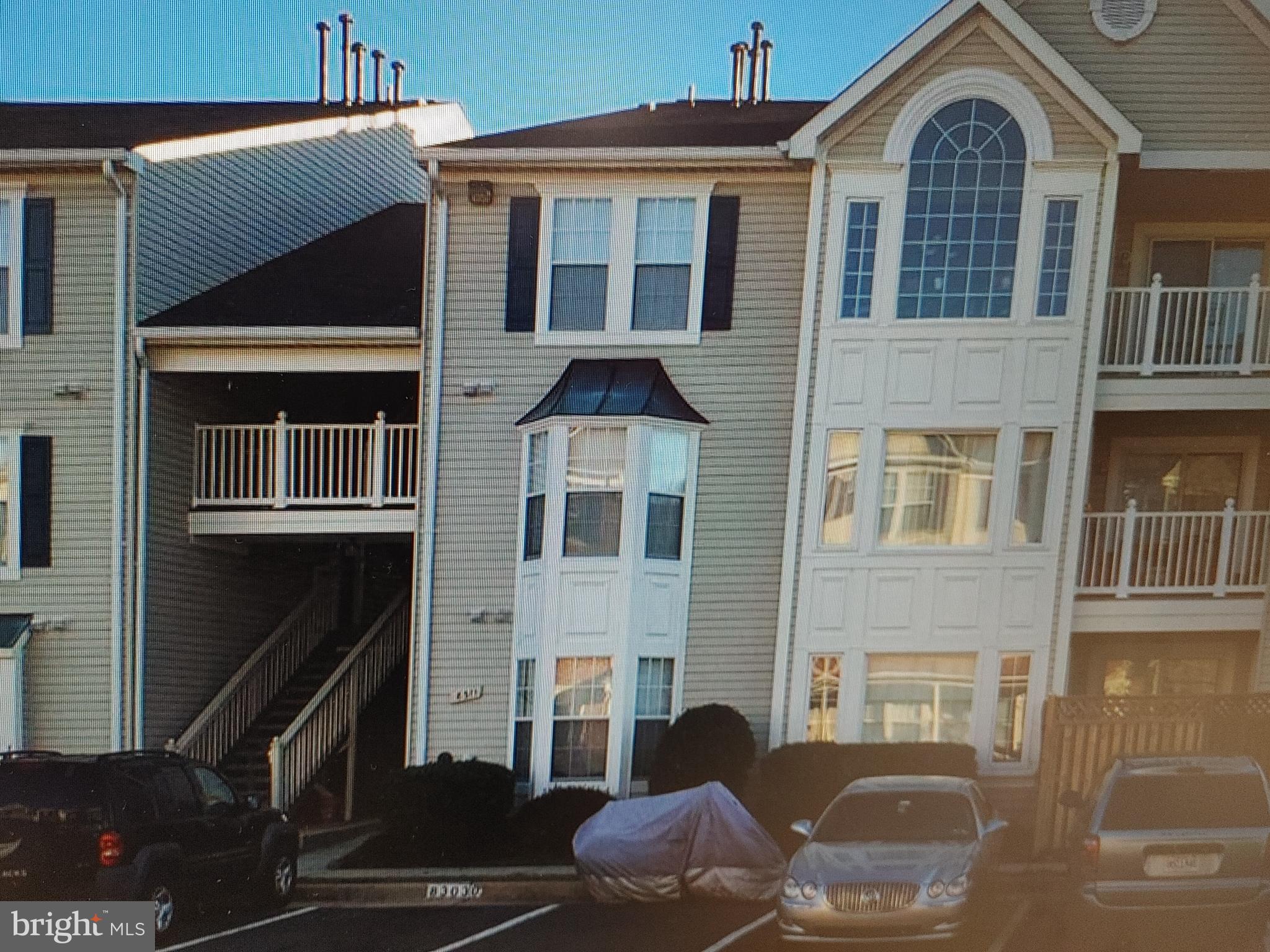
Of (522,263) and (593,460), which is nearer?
(593,460)

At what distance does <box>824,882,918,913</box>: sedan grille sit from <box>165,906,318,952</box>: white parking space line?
13.1 ft

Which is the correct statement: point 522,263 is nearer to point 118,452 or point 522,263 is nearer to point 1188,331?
point 118,452

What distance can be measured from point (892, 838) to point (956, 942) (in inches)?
29.8

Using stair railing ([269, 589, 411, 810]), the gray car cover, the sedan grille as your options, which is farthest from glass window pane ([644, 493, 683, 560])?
the sedan grille

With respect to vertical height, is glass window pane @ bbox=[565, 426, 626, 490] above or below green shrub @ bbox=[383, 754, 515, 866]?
above

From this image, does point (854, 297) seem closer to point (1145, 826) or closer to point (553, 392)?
point (553, 392)

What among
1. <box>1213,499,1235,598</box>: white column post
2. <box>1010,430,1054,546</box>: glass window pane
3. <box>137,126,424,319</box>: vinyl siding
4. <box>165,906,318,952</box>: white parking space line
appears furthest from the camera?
<box>137,126,424,319</box>: vinyl siding

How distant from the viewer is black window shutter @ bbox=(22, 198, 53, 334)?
1230cm

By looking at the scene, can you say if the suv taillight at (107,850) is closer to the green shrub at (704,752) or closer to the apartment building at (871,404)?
the apartment building at (871,404)

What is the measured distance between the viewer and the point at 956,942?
7.61 m

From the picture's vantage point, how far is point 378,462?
41.4 ft

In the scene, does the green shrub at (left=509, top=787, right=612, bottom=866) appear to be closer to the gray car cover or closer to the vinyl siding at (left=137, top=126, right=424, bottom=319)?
the gray car cover

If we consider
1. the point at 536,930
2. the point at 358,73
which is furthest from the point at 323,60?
the point at 536,930

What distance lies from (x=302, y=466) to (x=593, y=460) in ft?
9.53
